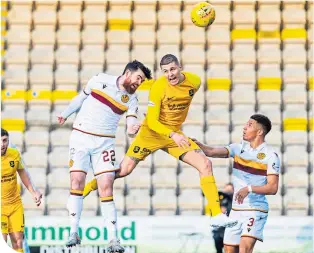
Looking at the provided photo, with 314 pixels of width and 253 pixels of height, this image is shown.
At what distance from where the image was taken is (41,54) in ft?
46.3

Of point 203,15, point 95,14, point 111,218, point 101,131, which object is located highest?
point 95,14

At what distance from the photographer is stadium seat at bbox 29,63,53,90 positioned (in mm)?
13852

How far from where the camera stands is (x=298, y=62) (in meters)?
14.0

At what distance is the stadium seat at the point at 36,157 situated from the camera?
1308 cm

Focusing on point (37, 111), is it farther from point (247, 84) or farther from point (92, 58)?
point (247, 84)

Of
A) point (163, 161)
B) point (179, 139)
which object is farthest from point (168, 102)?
point (163, 161)

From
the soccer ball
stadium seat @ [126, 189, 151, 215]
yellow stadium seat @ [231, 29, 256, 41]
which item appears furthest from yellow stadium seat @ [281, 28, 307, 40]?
the soccer ball

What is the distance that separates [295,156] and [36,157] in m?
3.10

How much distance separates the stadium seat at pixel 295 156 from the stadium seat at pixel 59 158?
2.61 m

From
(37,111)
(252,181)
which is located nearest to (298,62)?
(37,111)

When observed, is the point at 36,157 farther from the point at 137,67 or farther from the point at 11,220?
the point at 137,67

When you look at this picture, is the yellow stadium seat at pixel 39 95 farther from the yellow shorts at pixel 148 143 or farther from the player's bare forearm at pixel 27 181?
the yellow shorts at pixel 148 143

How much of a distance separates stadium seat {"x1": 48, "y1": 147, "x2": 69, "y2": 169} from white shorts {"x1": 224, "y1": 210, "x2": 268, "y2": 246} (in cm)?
372

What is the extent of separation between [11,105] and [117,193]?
6.09 ft
